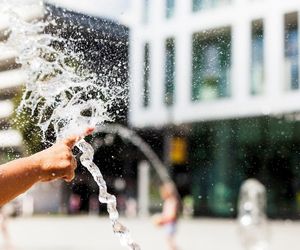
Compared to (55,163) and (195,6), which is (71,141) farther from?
(195,6)

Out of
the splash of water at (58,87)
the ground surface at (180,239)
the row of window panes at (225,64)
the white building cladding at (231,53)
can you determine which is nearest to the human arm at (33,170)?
the splash of water at (58,87)

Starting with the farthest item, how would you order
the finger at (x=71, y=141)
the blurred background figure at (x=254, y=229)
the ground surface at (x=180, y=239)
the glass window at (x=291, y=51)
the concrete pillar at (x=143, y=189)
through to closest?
the concrete pillar at (x=143, y=189) → the glass window at (x=291, y=51) → the ground surface at (x=180, y=239) → the blurred background figure at (x=254, y=229) → the finger at (x=71, y=141)

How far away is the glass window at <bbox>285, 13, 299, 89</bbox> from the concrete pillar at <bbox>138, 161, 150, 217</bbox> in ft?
32.1

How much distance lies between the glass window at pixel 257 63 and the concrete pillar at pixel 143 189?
906 cm

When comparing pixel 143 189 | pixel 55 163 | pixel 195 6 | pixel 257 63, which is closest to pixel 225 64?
pixel 257 63

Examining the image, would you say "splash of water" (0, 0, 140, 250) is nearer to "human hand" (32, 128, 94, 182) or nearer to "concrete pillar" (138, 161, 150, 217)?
"human hand" (32, 128, 94, 182)

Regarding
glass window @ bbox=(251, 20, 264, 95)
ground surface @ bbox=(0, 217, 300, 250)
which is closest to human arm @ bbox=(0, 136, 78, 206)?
ground surface @ bbox=(0, 217, 300, 250)

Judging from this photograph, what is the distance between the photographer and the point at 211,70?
69.0ft

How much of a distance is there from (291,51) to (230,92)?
2170mm

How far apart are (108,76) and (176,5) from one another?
17.7 meters

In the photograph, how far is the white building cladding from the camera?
68.2 ft

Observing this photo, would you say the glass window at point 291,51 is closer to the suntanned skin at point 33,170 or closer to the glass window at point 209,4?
the glass window at point 209,4

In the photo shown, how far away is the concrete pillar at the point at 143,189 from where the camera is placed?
29688 mm

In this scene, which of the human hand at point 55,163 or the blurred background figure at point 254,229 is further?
the blurred background figure at point 254,229
